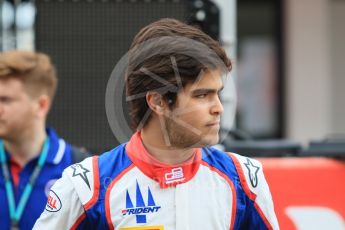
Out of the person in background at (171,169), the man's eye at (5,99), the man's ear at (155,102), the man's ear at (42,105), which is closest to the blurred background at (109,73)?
the man's ear at (42,105)


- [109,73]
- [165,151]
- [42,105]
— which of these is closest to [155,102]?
[165,151]

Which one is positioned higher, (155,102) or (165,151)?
(155,102)

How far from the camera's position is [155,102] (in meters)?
2.89

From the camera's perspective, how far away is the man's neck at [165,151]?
286cm

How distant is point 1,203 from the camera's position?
4.09m

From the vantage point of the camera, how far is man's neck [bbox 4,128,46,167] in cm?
425

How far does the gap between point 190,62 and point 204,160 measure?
1.15 ft

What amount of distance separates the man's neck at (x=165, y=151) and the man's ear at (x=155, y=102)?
0.26 feet

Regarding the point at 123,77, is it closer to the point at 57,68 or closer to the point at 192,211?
the point at 192,211

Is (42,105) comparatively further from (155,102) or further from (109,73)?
(155,102)

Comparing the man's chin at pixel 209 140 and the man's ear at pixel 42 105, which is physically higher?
the man's chin at pixel 209 140

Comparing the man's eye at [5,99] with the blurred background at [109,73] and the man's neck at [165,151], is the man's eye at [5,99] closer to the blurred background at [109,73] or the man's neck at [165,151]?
the blurred background at [109,73]

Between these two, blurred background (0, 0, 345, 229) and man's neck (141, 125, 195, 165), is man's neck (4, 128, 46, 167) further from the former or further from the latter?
man's neck (141, 125, 195, 165)

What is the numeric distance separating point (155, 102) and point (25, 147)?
1.57 meters
